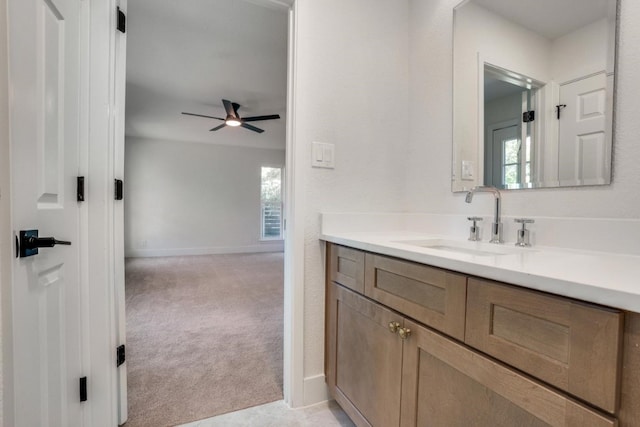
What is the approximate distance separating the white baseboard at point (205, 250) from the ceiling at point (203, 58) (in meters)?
2.40

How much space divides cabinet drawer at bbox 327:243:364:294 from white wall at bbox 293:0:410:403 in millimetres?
87

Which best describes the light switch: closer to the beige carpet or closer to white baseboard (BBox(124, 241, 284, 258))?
the beige carpet

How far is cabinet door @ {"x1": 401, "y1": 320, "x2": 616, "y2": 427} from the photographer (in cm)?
57

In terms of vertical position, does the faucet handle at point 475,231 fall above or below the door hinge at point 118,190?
below

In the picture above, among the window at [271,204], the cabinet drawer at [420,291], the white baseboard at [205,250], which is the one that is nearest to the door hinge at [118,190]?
the cabinet drawer at [420,291]

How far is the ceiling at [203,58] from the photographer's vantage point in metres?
2.17

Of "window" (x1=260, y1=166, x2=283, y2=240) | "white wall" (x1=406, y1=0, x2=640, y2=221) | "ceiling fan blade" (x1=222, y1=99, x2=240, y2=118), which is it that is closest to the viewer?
"white wall" (x1=406, y1=0, x2=640, y2=221)

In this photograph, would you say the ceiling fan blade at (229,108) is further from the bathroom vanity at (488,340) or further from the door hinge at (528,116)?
the door hinge at (528,116)

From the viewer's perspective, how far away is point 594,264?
2.41 feet

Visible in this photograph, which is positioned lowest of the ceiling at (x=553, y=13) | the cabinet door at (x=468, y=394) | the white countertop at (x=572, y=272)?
the cabinet door at (x=468, y=394)

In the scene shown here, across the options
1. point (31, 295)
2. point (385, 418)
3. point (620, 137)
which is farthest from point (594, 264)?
point (31, 295)

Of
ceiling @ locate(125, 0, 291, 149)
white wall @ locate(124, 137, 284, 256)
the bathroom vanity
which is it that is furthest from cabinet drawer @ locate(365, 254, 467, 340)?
white wall @ locate(124, 137, 284, 256)

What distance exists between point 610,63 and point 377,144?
927mm

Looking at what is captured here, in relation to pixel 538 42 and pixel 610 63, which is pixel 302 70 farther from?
pixel 610 63
